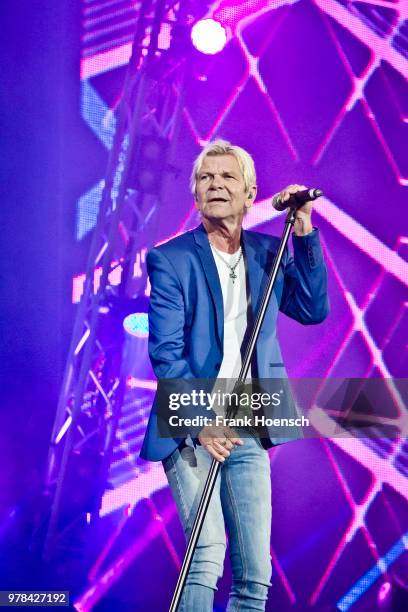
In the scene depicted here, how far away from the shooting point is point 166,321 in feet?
7.66

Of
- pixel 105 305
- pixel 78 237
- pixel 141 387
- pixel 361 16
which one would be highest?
pixel 361 16

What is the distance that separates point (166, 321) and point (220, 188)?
50cm

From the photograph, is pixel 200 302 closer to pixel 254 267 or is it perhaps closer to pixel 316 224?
pixel 254 267

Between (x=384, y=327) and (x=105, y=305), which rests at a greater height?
(x=384, y=327)

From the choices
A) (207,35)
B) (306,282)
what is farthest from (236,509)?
(207,35)

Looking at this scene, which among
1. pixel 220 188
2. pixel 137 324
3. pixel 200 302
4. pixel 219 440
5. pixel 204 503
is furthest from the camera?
pixel 137 324

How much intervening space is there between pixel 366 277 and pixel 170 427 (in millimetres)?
1213

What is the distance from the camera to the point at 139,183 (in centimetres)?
304

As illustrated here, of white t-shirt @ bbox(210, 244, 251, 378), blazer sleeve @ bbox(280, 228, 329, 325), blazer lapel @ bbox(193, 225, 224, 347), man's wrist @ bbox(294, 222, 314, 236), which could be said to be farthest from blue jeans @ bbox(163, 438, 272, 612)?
man's wrist @ bbox(294, 222, 314, 236)

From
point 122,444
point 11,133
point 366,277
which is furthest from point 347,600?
point 11,133

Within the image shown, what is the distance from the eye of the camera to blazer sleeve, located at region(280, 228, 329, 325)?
247cm

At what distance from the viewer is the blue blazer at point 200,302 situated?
2.31 metres

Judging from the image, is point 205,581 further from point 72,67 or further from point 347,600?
point 72,67

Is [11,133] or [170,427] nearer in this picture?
[170,427]
